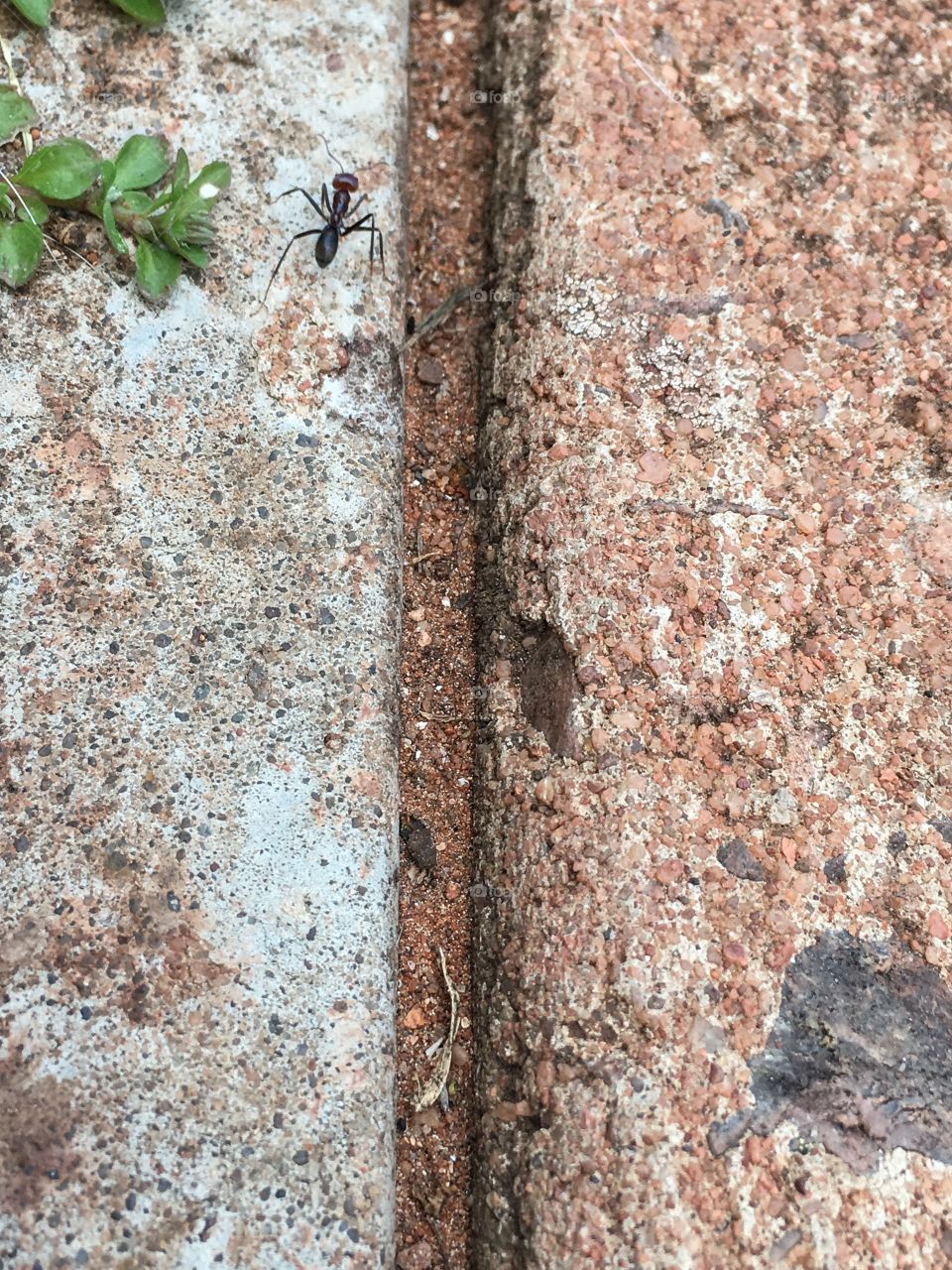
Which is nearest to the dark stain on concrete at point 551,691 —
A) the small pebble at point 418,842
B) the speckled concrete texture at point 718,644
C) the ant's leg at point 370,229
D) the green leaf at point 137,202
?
the speckled concrete texture at point 718,644

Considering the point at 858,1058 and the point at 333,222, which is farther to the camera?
the point at 333,222

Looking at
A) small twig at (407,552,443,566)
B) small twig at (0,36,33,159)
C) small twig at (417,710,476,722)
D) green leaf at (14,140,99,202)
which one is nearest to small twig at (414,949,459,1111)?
small twig at (417,710,476,722)

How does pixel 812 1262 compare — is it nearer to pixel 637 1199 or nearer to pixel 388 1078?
pixel 637 1199

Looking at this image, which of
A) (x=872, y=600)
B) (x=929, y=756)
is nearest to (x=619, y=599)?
(x=872, y=600)

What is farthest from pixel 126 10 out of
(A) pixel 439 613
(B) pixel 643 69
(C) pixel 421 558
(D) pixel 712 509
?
(D) pixel 712 509

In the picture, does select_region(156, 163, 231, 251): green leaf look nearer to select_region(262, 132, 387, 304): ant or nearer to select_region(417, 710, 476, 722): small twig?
select_region(262, 132, 387, 304): ant

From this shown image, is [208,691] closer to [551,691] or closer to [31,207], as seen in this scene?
[551,691]

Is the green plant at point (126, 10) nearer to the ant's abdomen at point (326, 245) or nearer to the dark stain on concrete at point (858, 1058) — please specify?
the ant's abdomen at point (326, 245)
